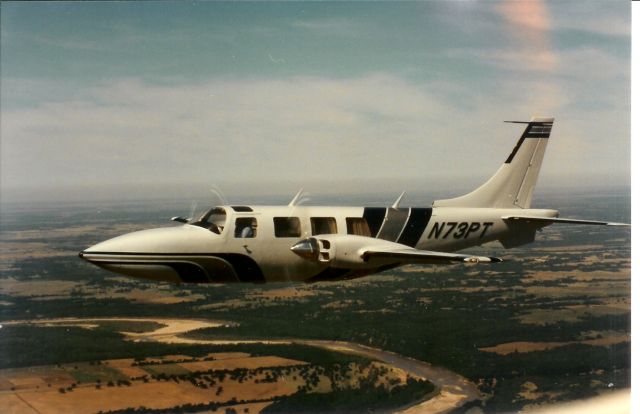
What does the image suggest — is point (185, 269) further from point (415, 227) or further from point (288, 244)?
point (415, 227)

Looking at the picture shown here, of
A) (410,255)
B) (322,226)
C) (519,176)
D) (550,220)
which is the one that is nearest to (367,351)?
(322,226)

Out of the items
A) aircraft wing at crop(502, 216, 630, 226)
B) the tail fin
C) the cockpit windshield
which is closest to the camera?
the cockpit windshield

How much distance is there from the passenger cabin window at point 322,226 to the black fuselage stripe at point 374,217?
53 cm

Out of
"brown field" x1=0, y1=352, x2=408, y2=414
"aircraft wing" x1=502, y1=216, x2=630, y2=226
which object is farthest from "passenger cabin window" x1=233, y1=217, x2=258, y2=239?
"aircraft wing" x1=502, y1=216, x2=630, y2=226

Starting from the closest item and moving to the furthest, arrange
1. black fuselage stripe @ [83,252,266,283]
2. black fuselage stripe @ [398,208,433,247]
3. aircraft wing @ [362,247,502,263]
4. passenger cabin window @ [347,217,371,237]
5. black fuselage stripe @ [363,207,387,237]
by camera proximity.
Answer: aircraft wing @ [362,247,502,263] < black fuselage stripe @ [83,252,266,283] < passenger cabin window @ [347,217,371,237] < black fuselage stripe @ [363,207,387,237] < black fuselage stripe @ [398,208,433,247]

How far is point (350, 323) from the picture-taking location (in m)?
11.9

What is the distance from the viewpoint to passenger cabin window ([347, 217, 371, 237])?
32.7ft

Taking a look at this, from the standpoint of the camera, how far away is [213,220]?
9.70 metres

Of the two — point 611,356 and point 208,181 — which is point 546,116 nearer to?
point 611,356

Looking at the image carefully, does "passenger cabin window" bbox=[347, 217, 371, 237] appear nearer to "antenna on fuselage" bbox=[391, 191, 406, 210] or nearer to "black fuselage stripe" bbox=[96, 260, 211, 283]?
"antenna on fuselage" bbox=[391, 191, 406, 210]

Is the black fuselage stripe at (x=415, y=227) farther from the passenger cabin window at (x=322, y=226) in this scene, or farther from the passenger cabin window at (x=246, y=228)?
the passenger cabin window at (x=246, y=228)

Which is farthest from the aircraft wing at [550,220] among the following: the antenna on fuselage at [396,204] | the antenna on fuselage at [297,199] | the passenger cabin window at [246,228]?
the passenger cabin window at [246,228]

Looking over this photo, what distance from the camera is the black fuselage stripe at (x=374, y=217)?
10.1 m

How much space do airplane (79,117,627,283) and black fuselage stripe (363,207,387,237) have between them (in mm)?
14
